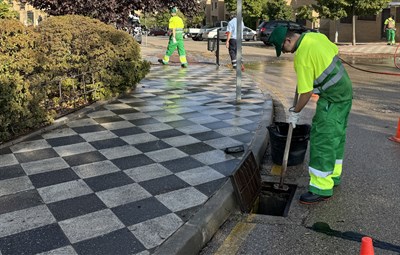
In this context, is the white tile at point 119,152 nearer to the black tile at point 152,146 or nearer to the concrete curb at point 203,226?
the black tile at point 152,146

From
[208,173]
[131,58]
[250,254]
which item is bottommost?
[250,254]

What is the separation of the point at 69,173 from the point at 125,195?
855 millimetres

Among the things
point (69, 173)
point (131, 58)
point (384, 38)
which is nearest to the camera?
point (69, 173)

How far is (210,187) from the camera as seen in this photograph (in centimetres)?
405

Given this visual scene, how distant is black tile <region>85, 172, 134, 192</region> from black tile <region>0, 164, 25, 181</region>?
0.75m

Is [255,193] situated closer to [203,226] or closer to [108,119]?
[203,226]

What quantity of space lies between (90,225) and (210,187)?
120 centimetres

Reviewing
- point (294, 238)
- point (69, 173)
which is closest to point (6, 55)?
point (69, 173)

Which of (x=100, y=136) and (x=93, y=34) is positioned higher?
(x=93, y=34)

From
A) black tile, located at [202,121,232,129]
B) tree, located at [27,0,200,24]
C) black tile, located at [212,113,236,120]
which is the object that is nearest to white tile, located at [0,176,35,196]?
black tile, located at [202,121,232,129]

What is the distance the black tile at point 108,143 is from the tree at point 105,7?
5.06 metres

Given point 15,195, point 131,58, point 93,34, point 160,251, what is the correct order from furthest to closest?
point 131,58 → point 93,34 → point 15,195 → point 160,251

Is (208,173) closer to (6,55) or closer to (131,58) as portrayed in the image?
(6,55)

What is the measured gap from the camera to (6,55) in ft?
18.1
